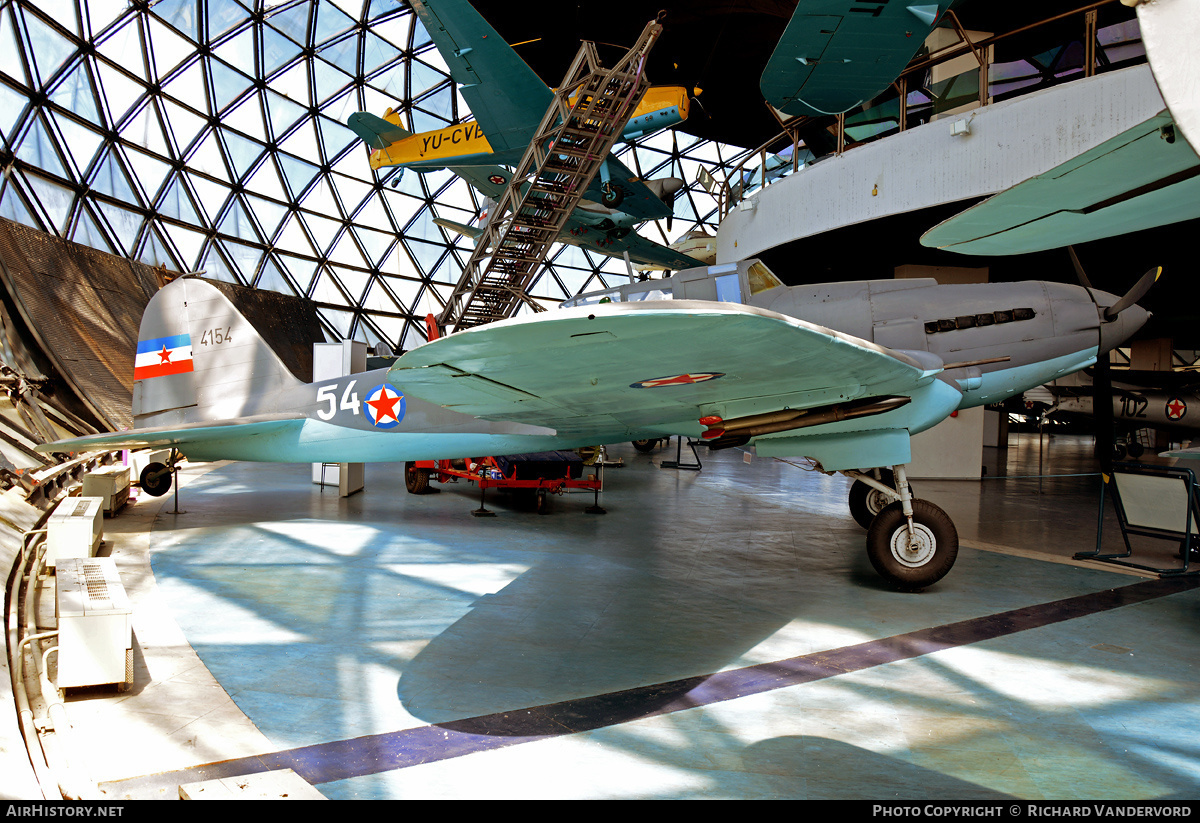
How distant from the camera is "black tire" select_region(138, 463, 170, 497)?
9.63 m

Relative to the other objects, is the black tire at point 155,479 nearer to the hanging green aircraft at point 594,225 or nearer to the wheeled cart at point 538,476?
the wheeled cart at point 538,476

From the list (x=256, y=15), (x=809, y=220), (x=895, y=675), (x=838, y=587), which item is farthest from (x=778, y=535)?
(x=256, y=15)

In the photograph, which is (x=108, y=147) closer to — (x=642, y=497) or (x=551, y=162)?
(x=551, y=162)

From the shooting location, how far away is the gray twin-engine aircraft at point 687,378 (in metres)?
3.43

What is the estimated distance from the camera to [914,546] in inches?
230

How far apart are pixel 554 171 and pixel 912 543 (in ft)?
33.7

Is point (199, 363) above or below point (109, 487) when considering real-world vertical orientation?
above

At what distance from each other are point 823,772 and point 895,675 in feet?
4.62

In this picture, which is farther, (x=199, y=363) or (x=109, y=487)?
(x=199, y=363)

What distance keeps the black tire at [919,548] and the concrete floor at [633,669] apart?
0.20m

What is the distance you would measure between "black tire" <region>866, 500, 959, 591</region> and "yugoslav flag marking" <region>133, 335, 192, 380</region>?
8479 millimetres

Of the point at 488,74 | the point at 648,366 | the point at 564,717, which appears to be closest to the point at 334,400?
the point at 648,366

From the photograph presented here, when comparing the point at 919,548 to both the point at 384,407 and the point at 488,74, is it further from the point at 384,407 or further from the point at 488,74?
the point at 488,74

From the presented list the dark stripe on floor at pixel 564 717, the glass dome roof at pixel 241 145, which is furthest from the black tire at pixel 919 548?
the glass dome roof at pixel 241 145
